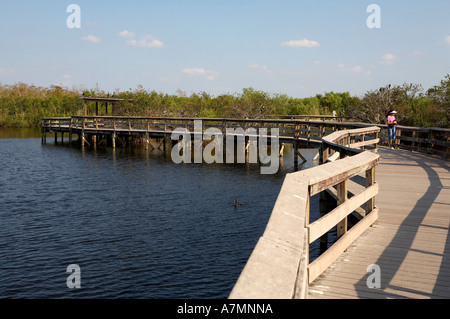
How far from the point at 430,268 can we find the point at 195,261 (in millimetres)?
6128

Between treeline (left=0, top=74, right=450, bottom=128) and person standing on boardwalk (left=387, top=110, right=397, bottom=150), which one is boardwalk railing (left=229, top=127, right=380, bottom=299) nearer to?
person standing on boardwalk (left=387, top=110, right=397, bottom=150)

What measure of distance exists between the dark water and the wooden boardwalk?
355cm

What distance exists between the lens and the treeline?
2676 centimetres

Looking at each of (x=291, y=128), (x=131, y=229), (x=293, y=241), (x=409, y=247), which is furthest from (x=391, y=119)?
(x=293, y=241)

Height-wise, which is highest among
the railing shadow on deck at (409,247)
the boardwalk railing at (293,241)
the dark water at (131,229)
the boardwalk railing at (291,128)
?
the boardwalk railing at (291,128)

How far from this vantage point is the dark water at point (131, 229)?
9.32 m

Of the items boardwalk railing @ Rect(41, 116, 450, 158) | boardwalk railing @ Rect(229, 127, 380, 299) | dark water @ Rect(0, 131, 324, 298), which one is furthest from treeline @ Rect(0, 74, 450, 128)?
boardwalk railing @ Rect(229, 127, 380, 299)

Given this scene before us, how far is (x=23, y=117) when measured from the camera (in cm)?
7469

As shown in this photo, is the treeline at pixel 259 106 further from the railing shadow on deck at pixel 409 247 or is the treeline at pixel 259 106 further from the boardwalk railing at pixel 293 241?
the boardwalk railing at pixel 293 241

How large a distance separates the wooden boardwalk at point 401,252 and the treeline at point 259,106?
14310 mm

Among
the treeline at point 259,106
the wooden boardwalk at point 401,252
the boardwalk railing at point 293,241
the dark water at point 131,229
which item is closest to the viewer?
the boardwalk railing at point 293,241

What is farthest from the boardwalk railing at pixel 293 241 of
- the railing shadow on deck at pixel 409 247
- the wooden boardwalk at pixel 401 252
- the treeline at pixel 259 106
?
the treeline at pixel 259 106

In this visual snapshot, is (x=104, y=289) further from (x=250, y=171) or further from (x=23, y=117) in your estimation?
(x=23, y=117)
